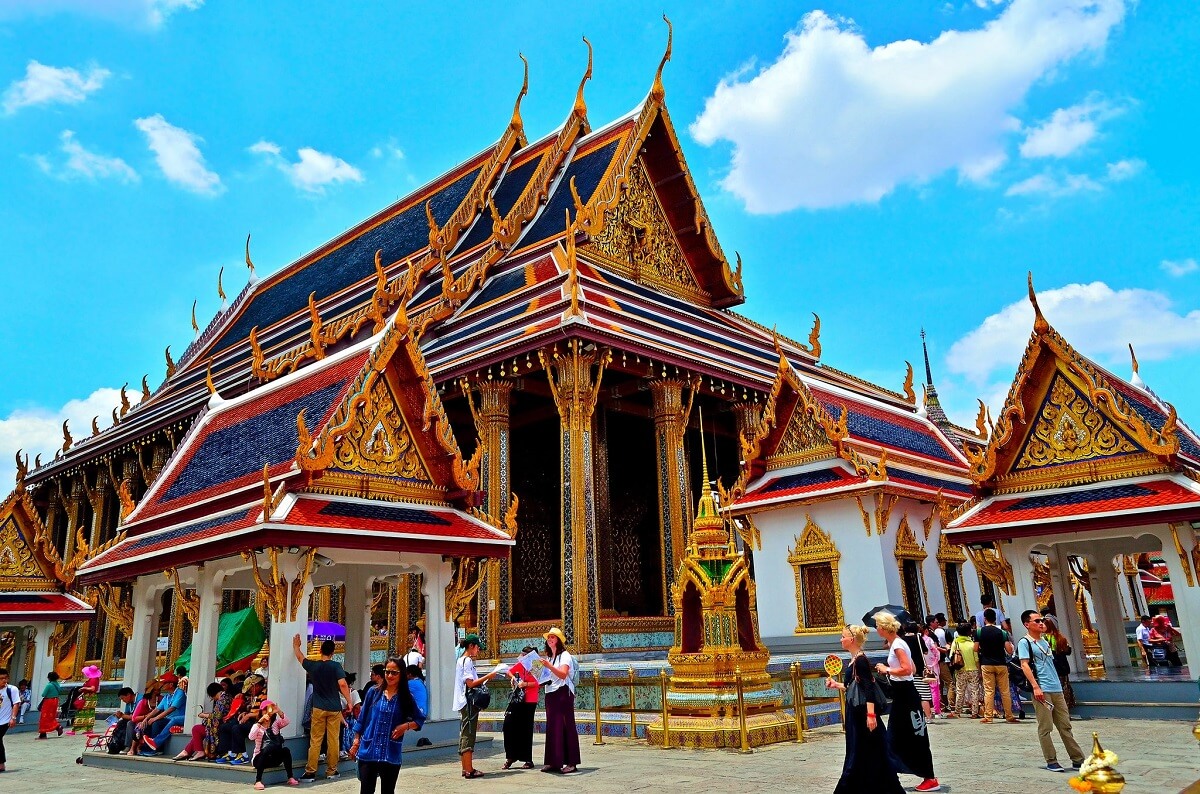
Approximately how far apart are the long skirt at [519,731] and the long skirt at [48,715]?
9.76 m

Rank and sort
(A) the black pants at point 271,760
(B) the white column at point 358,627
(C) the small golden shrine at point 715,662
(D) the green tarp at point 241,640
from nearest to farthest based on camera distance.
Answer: (A) the black pants at point 271,760, (C) the small golden shrine at point 715,662, (B) the white column at point 358,627, (D) the green tarp at point 241,640

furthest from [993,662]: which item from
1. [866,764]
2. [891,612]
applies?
[866,764]

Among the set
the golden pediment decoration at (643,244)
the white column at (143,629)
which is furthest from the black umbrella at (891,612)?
the golden pediment decoration at (643,244)

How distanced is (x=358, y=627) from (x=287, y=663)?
2.43m

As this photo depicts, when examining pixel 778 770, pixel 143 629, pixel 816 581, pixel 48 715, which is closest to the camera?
pixel 778 770

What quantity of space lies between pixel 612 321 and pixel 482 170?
29.6ft

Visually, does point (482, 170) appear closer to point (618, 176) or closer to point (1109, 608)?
point (618, 176)

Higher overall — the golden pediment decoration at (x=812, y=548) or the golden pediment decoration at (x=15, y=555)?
the golden pediment decoration at (x=15, y=555)

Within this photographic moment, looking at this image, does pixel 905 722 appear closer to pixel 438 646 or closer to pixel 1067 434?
pixel 438 646

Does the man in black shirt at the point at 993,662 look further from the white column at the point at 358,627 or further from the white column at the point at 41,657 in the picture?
the white column at the point at 41,657

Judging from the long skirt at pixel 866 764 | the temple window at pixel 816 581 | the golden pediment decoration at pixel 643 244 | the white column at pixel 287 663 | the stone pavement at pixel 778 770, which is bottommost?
the stone pavement at pixel 778 770

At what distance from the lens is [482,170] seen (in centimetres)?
2250

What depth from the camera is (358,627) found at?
9.89m

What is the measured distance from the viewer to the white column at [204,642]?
8422mm
